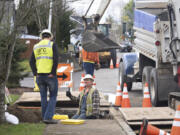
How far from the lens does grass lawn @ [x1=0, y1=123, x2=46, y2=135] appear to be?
8.38 meters

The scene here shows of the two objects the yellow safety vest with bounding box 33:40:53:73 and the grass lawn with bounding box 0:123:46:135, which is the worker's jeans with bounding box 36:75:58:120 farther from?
the grass lawn with bounding box 0:123:46:135

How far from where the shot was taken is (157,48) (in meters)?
12.9

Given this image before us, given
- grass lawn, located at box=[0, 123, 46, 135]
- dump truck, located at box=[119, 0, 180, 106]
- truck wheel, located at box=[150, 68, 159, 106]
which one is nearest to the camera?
grass lawn, located at box=[0, 123, 46, 135]

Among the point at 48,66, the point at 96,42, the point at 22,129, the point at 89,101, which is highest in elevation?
the point at 96,42

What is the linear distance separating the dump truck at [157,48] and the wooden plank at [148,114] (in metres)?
1.13

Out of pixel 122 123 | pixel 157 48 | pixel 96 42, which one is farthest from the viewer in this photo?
pixel 157 48

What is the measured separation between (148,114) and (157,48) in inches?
138

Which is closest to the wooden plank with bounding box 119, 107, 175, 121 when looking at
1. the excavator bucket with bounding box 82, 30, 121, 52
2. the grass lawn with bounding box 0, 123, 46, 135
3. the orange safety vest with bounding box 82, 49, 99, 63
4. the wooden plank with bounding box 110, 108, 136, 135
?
the wooden plank with bounding box 110, 108, 136, 135

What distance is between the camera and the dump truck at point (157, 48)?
1145 cm

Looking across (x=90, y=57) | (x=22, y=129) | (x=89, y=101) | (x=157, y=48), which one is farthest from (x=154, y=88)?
(x=22, y=129)

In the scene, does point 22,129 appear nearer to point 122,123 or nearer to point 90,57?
point 122,123

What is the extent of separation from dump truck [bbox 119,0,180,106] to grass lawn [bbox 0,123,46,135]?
3.59 m

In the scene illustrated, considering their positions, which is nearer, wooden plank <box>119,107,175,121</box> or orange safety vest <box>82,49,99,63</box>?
wooden plank <box>119,107,175,121</box>

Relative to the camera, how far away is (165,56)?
41.2 feet
